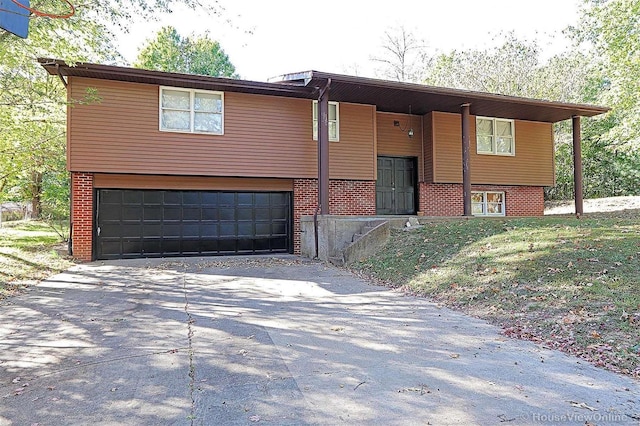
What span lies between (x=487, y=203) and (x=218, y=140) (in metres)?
9.37

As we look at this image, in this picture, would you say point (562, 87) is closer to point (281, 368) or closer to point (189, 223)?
point (189, 223)

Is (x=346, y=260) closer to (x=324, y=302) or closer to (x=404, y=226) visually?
(x=404, y=226)

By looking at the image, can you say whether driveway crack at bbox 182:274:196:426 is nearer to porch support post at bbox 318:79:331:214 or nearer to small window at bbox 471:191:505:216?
porch support post at bbox 318:79:331:214

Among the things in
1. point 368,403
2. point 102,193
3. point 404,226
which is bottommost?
point 368,403

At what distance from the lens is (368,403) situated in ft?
8.84

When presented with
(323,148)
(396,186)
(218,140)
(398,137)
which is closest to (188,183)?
(218,140)

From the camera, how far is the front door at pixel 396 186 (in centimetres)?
1314

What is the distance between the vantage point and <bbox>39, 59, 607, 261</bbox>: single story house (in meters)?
10.0

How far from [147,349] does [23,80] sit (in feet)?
31.1

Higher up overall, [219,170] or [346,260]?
[219,170]

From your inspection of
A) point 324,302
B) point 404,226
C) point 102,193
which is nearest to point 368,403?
point 324,302

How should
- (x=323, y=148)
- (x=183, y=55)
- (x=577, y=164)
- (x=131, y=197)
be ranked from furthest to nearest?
(x=183, y=55) → (x=577, y=164) → (x=131, y=197) → (x=323, y=148)

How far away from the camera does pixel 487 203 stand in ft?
46.6

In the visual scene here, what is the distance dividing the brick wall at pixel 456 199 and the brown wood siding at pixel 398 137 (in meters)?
0.68
